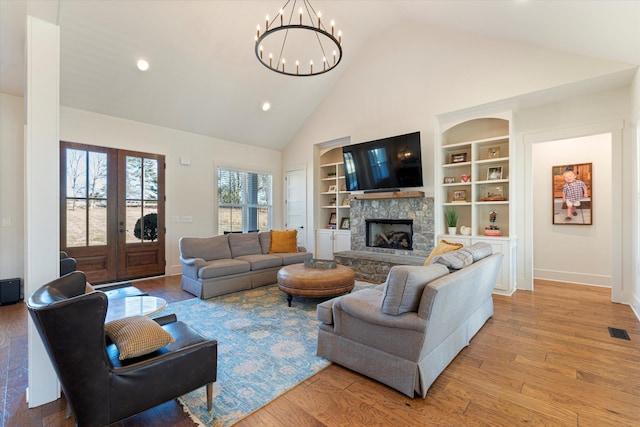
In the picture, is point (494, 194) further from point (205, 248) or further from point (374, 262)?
point (205, 248)

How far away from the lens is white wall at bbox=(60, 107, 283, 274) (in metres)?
4.95

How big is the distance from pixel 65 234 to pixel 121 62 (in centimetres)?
282

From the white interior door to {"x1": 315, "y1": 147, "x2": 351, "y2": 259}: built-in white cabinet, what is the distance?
1.24ft

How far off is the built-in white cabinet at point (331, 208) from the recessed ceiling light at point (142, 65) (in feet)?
12.8

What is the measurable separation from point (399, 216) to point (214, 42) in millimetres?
4266

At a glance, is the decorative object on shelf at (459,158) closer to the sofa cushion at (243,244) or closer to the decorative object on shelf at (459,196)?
the decorative object on shelf at (459,196)

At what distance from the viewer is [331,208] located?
727cm

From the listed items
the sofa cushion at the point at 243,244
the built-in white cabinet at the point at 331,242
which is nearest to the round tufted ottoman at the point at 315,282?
the sofa cushion at the point at 243,244

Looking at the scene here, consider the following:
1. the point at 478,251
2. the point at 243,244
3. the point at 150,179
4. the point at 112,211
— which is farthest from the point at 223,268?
the point at 478,251

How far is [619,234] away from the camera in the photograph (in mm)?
3885

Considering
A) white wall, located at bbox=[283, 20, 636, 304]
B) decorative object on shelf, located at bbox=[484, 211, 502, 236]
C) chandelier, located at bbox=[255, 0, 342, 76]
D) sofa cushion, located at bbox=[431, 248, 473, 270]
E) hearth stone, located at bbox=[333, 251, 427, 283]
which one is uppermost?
chandelier, located at bbox=[255, 0, 342, 76]

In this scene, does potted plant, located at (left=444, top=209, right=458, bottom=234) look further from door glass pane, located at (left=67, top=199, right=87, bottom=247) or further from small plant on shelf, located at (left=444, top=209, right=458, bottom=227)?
door glass pane, located at (left=67, top=199, right=87, bottom=247)

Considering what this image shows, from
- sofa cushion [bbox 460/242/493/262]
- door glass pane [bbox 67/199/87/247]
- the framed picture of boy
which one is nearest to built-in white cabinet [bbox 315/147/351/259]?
sofa cushion [bbox 460/242/493/262]

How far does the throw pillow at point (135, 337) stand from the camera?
4.98 feet
